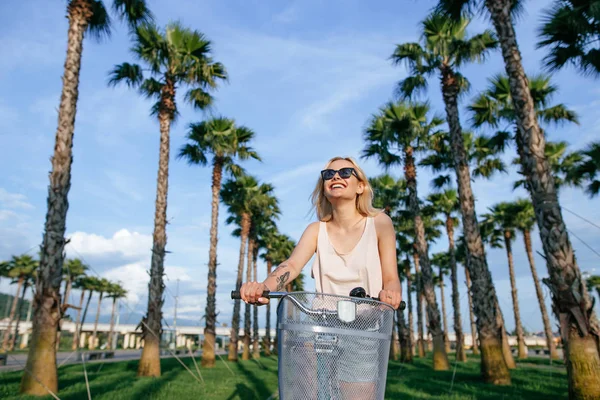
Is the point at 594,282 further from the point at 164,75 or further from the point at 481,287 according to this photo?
the point at 164,75

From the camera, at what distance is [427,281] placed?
18.8 m

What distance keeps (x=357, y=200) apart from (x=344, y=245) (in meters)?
0.28

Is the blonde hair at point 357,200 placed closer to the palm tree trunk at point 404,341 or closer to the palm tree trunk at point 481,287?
the palm tree trunk at point 481,287

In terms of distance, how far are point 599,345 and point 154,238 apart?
36.8 feet

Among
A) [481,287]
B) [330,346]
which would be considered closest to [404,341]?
[481,287]

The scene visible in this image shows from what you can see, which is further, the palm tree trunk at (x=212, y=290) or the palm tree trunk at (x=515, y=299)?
the palm tree trunk at (x=515, y=299)

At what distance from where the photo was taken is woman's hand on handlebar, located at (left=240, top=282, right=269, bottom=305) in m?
1.86

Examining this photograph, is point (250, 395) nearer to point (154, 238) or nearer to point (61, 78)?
point (154, 238)

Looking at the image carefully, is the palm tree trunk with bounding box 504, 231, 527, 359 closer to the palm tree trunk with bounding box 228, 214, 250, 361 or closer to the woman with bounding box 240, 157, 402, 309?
the palm tree trunk with bounding box 228, 214, 250, 361

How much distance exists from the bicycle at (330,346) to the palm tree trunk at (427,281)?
1770cm

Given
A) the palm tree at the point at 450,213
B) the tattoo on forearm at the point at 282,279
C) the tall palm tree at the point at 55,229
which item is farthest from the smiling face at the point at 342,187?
the palm tree at the point at 450,213

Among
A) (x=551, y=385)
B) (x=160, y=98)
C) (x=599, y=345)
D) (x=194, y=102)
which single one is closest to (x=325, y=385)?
(x=599, y=345)

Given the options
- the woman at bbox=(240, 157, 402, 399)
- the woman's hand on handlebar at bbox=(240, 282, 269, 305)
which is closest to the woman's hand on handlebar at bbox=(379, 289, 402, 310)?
the woman at bbox=(240, 157, 402, 399)

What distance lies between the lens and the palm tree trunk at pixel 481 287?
10933 millimetres
